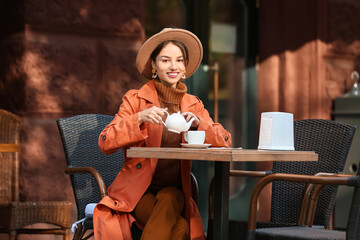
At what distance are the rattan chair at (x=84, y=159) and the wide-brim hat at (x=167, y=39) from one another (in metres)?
0.55

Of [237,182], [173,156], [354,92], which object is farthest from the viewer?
[237,182]

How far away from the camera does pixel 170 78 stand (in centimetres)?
321

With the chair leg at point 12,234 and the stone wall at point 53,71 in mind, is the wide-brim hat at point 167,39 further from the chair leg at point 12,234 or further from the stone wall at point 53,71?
the chair leg at point 12,234

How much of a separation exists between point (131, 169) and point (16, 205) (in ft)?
4.67

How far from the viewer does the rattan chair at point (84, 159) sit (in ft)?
11.3

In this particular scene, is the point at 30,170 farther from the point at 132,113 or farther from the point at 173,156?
the point at 173,156

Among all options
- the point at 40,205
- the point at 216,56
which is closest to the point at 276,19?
the point at 216,56

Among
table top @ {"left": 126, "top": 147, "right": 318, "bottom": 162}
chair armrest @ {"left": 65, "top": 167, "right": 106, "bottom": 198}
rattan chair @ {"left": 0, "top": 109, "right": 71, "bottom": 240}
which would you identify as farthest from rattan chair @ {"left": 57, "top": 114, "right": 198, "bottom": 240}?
table top @ {"left": 126, "top": 147, "right": 318, "bottom": 162}

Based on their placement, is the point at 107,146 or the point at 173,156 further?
the point at 107,146

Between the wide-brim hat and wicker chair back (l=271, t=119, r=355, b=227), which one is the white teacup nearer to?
the wide-brim hat

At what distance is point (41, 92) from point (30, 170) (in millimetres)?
561

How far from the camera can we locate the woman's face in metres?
3.21

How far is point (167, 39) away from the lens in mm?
3299

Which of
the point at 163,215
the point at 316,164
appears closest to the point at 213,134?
the point at 163,215
